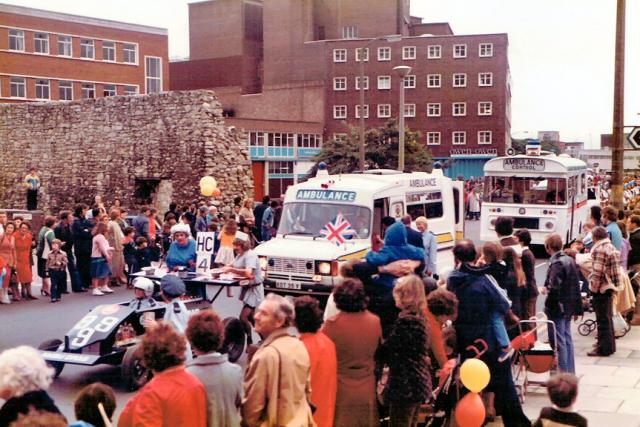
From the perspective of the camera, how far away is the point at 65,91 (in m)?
62.3

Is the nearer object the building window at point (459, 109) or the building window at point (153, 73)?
the building window at point (153, 73)

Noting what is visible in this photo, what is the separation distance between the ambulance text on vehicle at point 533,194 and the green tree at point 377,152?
31673 millimetres

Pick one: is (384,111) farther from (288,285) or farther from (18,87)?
(288,285)

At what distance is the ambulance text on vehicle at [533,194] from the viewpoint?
2300 centimetres

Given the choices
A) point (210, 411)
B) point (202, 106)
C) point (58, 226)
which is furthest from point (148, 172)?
point (210, 411)

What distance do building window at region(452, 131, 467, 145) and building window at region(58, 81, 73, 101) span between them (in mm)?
35048

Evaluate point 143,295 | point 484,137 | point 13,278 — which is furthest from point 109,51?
point 143,295

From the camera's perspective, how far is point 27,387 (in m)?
4.51

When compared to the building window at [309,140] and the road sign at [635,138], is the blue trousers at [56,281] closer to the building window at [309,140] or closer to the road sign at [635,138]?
the road sign at [635,138]

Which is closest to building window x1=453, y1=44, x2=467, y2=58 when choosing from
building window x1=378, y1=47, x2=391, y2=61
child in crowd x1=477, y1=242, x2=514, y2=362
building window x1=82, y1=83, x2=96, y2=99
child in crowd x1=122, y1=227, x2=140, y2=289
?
building window x1=378, y1=47, x2=391, y2=61

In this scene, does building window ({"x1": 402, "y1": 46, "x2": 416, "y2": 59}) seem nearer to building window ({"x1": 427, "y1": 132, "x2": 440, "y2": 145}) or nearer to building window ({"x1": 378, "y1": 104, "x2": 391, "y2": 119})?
building window ({"x1": 378, "y1": 104, "x2": 391, "y2": 119})

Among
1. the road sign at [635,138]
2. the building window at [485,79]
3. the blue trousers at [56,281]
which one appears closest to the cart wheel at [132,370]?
the blue trousers at [56,281]

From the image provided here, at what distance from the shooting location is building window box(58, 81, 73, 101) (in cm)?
6188

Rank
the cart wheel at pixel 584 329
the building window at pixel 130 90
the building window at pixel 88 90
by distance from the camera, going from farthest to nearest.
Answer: the building window at pixel 130 90, the building window at pixel 88 90, the cart wheel at pixel 584 329
